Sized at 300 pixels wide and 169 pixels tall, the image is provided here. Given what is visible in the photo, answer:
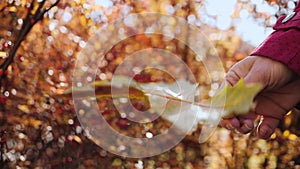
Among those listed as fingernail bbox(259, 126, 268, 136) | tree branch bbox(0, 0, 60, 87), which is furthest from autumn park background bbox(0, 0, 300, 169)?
fingernail bbox(259, 126, 268, 136)

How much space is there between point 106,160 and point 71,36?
66 cm

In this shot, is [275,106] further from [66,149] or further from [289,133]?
[66,149]

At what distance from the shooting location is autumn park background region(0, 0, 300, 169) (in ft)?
8.20

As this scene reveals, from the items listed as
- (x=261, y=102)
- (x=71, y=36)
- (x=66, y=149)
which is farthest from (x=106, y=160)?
(x=261, y=102)

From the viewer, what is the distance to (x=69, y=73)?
2705 millimetres

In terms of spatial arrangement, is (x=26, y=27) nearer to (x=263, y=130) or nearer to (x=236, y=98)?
(x=263, y=130)

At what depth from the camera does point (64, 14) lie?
8.97 ft

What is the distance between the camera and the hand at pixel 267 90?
0.73 metres

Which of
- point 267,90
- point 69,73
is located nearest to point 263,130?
point 267,90

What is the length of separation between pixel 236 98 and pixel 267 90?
124 mm

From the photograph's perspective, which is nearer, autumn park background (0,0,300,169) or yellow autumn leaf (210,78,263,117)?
yellow autumn leaf (210,78,263,117)

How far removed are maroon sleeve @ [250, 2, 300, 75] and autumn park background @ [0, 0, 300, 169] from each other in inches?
67.0

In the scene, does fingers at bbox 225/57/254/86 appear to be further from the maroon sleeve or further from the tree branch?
the tree branch

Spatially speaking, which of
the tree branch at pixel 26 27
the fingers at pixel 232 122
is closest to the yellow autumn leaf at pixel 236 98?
the fingers at pixel 232 122
